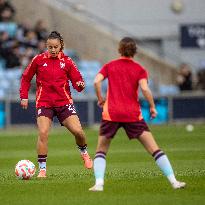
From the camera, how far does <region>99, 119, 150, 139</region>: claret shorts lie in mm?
12641

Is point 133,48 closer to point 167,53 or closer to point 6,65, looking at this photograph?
point 6,65

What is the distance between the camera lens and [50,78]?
15500 millimetres

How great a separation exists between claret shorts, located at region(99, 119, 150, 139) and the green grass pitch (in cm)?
73

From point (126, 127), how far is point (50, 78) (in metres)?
3.03

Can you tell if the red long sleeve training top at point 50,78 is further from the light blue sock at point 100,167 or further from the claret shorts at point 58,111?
the light blue sock at point 100,167

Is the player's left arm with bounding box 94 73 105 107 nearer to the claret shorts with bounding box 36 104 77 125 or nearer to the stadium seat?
the claret shorts with bounding box 36 104 77 125

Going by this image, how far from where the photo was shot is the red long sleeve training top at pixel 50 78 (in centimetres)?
1548

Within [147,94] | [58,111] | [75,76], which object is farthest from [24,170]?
[147,94]

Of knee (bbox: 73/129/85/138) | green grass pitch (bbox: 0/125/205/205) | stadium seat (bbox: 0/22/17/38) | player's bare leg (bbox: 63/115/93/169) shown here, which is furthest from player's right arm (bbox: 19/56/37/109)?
stadium seat (bbox: 0/22/17/38)

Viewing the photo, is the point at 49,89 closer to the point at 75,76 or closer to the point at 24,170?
the point at 75,76

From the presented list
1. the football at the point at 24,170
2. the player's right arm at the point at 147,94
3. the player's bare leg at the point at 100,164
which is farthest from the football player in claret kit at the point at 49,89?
the player's right arm at the point at 147,94

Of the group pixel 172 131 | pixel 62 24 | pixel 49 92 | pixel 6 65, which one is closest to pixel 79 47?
pixel 62 24

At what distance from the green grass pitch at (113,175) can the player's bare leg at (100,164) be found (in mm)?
180

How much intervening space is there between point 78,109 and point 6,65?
3.21 metres
